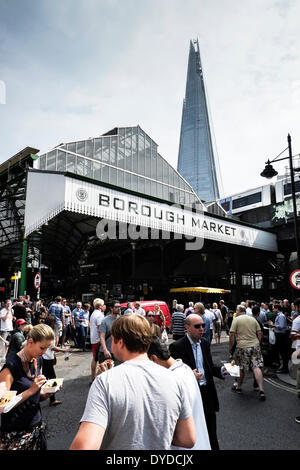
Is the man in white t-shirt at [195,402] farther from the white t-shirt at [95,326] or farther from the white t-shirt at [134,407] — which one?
the white t-shirt at [95,326]

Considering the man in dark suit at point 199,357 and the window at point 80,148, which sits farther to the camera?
the window at point 80,148

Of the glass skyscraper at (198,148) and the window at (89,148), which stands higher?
the glass skyscraper at (198,148)

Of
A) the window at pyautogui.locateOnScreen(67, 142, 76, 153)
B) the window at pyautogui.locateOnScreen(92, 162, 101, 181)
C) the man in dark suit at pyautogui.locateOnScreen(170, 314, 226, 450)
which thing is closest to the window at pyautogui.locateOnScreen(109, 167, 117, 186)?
the window at pyautogui.locateOnScreen(92, 162, 101, 181)

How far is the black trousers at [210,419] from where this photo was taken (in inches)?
125

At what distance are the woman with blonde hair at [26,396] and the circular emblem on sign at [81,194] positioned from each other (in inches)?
438

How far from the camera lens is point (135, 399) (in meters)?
1.45

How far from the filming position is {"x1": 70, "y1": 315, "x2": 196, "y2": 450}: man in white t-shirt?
4.57ft

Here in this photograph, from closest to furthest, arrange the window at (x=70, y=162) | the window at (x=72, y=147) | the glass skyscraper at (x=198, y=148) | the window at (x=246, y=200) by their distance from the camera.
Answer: the window at (x=70, y=162) < the window at (x=72, y=147) < the window at (x=246, y=200) < the glass skyscraper at (x=198, y=148)

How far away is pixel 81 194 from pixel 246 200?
89.7ft

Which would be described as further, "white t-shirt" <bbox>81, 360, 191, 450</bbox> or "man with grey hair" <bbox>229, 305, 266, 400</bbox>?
"man with grey hair" <bbox>229, 305, 266, 400</bbox>

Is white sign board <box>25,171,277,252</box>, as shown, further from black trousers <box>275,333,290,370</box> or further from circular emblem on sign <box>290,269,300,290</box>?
black trousers <box>275,333,290,370</box>

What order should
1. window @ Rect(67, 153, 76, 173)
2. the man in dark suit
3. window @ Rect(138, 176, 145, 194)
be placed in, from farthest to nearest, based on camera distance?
window @ Rect(138, 176, 145, 194) < window @ Rect(67, 153, 76, 173) < the man in dark suit

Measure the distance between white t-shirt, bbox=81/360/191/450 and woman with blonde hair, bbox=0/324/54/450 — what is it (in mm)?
1300

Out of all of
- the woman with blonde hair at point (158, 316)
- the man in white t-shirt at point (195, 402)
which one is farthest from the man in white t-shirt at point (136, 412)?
the woman with blonde hair at point (158, 316)
